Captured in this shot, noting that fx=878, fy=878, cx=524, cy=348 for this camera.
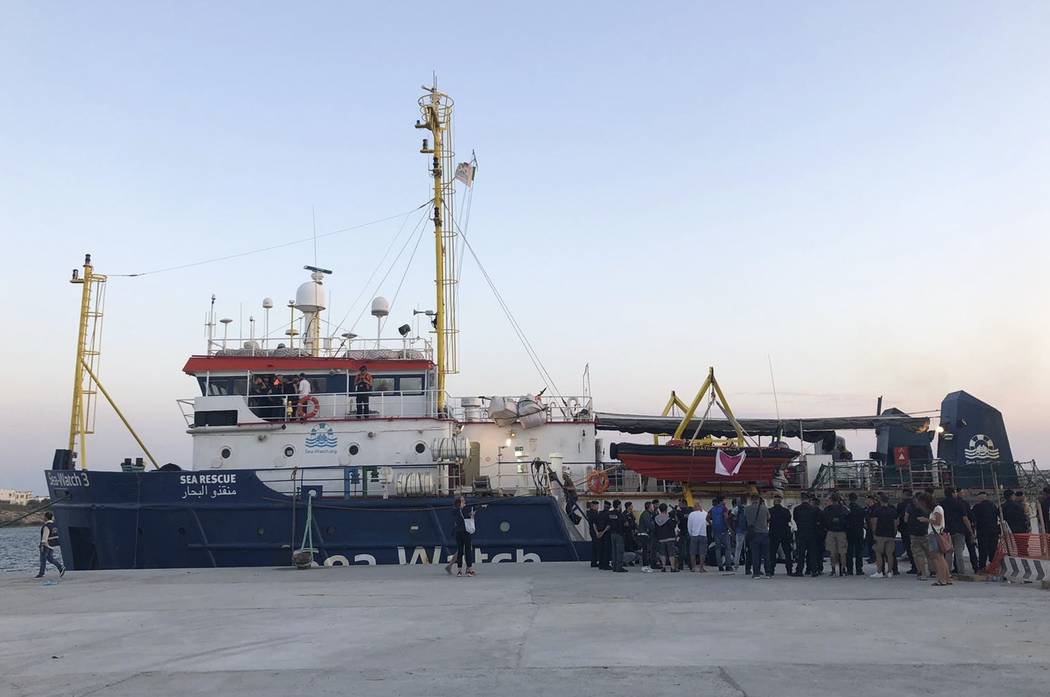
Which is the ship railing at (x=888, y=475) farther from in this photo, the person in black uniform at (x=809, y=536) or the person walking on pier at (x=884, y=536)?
the person walking on pier at (x=884, y=536)

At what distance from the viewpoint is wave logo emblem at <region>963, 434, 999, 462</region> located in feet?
78.3

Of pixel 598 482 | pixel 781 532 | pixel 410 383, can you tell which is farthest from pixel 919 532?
pixel 410 383

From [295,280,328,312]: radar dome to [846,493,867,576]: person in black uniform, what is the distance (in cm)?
1444

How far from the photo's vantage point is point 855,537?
13555mm

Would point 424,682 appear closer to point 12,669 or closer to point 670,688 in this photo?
point 670,688

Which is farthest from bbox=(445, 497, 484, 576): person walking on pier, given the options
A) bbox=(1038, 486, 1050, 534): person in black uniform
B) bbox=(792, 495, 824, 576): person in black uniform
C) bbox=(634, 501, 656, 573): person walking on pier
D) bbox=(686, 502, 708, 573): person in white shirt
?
bbox=(1038, 486, 1050, 534): person in black uniform

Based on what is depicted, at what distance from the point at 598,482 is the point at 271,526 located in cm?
708

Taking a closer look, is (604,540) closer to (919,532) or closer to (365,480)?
(919,532)

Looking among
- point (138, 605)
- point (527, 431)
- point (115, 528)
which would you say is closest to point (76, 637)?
point (138, 605)

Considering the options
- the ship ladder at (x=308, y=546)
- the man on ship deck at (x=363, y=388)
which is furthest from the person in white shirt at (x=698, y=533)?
the man on ship deck at (x=363, y=388)

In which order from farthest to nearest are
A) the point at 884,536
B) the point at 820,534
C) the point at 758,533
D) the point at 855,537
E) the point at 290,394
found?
the point at 290,394 → the point at 820,534 → the point at 855,537 → the point at 758,533 → the point at 884,536

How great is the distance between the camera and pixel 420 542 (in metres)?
18.4

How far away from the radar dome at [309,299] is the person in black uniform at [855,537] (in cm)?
1444

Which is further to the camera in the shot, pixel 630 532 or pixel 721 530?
pixel 630 532
